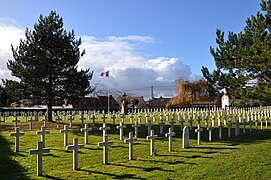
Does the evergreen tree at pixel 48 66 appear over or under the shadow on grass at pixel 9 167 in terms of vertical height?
over

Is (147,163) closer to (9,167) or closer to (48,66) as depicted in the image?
(9,167)

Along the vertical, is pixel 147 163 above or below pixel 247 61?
below

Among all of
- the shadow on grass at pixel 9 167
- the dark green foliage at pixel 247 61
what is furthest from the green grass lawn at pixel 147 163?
the dark green foliage at pixel 247 61

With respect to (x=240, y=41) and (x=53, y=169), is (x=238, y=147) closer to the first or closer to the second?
(x=53, y=169)

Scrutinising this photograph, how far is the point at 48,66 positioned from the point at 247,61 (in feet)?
42.7

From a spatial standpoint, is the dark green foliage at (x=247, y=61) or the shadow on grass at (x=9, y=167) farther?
the dark green foliage at (x=247, y=61)

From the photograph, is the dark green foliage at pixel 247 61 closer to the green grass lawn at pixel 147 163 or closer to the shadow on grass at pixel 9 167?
the green grass lawn at pixel 147 163

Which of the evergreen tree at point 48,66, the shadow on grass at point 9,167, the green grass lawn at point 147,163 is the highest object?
the evergreen tree at point 48,66

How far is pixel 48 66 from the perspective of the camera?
21625 mm

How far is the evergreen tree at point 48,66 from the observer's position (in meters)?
21.5

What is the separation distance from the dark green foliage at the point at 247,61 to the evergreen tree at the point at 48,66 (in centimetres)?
978

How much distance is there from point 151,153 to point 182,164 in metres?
1.73

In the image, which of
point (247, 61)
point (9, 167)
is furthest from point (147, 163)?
point (247, 61)

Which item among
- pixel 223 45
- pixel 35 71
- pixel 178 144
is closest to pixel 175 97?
pixel 223 45
